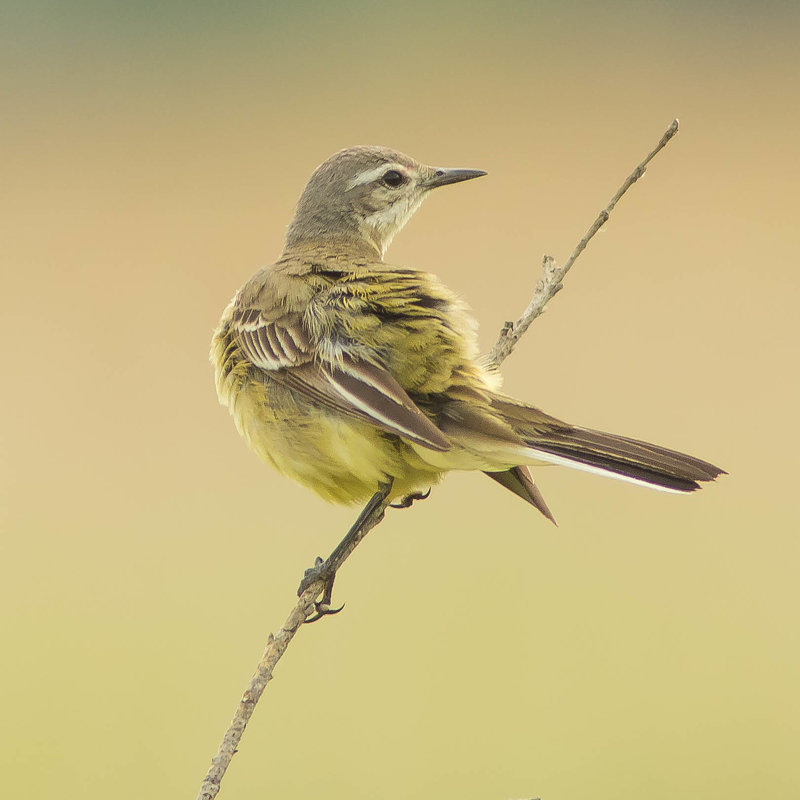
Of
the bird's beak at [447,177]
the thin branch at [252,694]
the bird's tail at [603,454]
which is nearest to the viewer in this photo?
the thin branch at [252,694]

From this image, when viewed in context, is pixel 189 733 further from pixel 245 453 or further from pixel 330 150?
pixel 330 150

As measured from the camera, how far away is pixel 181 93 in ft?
48.6

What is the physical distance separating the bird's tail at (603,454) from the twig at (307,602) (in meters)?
0.61

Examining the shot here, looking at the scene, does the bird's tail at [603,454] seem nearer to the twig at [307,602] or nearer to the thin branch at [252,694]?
the twig at [307,602]

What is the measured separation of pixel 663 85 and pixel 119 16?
673 cm

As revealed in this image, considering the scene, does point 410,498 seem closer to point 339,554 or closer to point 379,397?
point 339,554

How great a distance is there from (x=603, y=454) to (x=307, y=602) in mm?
1004

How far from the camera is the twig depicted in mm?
2713

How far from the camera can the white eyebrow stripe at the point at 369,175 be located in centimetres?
560

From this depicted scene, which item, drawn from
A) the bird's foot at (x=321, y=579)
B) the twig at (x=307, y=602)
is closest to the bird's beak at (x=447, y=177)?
the twig at (x=307, y=602)

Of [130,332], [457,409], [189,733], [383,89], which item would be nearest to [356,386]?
[457,409]

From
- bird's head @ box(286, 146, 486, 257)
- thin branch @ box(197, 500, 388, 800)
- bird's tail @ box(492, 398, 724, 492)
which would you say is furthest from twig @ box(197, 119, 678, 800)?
bird's head @ box(286, 146, 486, 257)

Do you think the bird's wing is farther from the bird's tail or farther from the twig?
the twig

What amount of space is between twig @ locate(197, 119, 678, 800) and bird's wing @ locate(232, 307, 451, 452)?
0.54 m
